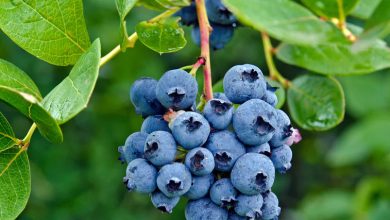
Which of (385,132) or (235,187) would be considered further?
(385,132)

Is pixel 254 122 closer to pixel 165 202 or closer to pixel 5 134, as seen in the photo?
pixel 165 202

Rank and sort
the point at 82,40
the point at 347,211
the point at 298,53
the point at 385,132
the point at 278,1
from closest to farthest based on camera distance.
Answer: the point at 278,1 → the point at 82,40 → the point at 298,53 → the point at 385,132 → the point at 347,211

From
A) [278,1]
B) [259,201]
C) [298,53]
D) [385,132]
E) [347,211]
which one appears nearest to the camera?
[278,1]

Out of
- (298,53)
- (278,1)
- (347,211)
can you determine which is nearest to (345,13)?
(278,1)

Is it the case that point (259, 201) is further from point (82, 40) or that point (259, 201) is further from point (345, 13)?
point (82, 40)

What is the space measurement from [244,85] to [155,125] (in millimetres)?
157

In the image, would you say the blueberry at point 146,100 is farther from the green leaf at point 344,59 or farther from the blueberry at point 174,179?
the green leaf at point 344,59

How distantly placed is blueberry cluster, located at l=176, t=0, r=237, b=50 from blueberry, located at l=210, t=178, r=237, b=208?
1.61 feet

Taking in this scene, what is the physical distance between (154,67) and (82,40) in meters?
1.71

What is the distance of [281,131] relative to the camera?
1110 millimetres

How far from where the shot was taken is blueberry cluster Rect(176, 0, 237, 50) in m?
1.43

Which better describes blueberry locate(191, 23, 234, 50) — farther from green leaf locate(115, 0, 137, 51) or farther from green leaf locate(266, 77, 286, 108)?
green leaf locate(115, 0, 137, 51)

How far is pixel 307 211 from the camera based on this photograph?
3.23 metres

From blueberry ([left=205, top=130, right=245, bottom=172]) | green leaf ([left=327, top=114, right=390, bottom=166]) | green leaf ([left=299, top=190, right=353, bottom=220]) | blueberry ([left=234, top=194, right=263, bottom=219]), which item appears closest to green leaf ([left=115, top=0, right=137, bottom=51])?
blueberry ([left=205, top=130, right=245, bottom=172])
